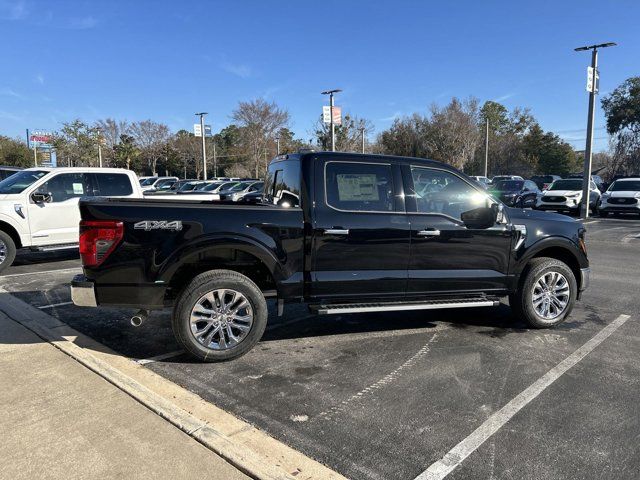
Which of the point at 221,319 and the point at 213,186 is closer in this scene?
the point at 221,319

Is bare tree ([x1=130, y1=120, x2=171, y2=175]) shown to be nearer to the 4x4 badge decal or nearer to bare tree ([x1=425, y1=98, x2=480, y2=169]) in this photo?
bare tree ([x1=425, y1=98, x2=480, y2=169])

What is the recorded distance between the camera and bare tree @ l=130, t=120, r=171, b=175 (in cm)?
6125

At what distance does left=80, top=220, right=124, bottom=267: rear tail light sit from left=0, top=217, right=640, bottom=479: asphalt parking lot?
1.04 meters

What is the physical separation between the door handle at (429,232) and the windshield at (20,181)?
305 inches

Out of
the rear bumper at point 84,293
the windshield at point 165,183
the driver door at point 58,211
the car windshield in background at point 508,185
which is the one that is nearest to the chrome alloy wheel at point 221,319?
the rear bumper at point 84,293

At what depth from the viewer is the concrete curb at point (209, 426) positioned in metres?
2.80

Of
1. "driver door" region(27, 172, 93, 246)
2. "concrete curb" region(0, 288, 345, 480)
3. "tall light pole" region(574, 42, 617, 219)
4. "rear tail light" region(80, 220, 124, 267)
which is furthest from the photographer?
"tall light pole" region(574, 42, 617, 219)

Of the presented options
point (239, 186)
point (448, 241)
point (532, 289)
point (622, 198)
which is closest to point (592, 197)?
point (622, 198)

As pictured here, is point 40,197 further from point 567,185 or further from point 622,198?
point 567,185

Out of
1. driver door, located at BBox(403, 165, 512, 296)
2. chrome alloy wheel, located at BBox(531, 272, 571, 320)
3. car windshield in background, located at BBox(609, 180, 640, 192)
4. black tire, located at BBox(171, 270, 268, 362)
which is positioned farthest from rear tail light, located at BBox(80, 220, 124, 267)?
car windshield in background, located at BBox(609, 180, 640, 192)

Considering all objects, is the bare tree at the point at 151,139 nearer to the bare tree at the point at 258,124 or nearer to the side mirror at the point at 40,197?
the bare tree at the point at 258,124

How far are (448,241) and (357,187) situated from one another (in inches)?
42.6

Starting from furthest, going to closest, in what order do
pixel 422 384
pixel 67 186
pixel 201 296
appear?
Result: pixel 67 186 → pixel 201 296 → pixel 422 384

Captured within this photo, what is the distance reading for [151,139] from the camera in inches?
2450
